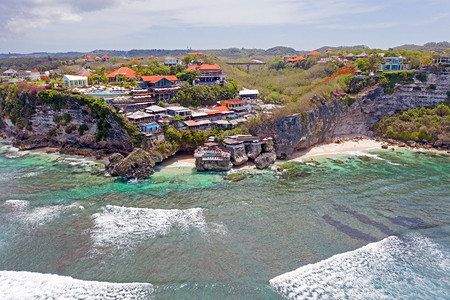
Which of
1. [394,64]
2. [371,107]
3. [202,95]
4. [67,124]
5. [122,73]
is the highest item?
[394,64]

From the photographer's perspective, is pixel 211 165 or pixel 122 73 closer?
pixel 211 165

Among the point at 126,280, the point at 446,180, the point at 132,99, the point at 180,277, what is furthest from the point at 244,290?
the point at 132,99

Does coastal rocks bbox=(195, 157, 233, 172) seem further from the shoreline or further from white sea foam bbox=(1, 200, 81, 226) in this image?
white sea foam bbox=(1, 200, 81, 226)

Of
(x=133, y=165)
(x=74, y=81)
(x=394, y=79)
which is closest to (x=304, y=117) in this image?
(x=394, y=79)

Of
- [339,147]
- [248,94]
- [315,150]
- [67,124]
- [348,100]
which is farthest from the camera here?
[248,94]

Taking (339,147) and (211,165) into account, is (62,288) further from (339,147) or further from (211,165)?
(339,147)

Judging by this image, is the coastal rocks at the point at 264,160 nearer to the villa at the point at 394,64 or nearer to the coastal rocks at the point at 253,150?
the coastal rocks at the point at 253,150
